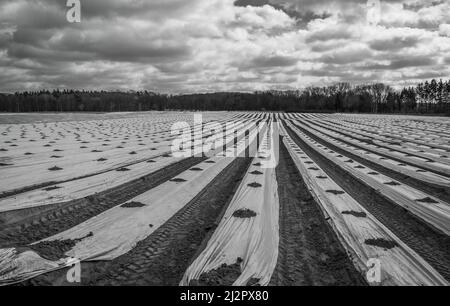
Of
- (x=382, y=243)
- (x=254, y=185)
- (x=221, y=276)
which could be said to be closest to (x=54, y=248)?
(x=221, y=276)

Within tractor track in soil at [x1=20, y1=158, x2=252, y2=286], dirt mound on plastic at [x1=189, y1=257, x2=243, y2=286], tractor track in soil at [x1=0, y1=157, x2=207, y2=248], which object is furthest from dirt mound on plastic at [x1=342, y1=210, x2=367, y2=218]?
tractor track in soil at [x1=0, y1=157, x2=207, y2=248]

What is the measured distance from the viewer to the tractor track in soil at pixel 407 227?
4.10 metres

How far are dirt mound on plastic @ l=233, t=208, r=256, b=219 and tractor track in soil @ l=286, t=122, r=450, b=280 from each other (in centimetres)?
219

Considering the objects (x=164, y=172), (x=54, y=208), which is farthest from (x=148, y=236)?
(x=164, y=172)

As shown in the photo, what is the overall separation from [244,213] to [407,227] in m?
2.64

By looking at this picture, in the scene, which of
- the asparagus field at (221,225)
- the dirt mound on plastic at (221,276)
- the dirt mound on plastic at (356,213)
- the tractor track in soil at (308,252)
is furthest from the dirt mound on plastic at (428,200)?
the dirt mound on plastic at (221,276)

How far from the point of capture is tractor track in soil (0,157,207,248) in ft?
15.3

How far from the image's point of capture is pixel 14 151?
1287 cm

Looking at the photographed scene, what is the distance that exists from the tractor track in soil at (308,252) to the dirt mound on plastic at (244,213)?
0.52 metres

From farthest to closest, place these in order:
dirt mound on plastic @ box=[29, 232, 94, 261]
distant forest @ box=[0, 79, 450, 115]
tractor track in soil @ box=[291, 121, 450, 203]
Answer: distant forest @ box=[0, 79, 450, 115] < tractor track in soil @ box=[291, 121, 450, 203] < dirt mound on plastic @ box=[29, 232, 94, 261]

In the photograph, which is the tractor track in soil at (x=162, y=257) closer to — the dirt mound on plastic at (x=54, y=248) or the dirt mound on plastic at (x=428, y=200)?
the dirt mound on plastic at (x=54, y=248)

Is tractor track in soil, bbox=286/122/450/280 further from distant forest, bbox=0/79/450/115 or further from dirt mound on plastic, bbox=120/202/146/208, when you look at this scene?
distant forest, bbox=0/79/450/115

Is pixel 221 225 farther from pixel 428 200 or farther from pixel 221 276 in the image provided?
pixel 428 200

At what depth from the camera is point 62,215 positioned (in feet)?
18.4
